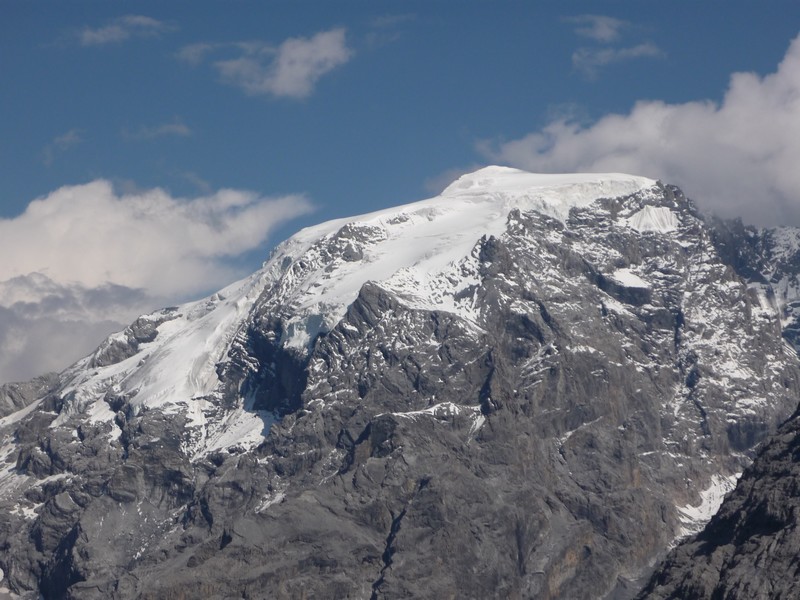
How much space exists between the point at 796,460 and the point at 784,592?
72.2 ft

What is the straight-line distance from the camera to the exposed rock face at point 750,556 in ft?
599

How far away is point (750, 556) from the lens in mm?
186625

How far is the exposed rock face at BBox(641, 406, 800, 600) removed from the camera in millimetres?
182500

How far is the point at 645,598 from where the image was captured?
633 feet

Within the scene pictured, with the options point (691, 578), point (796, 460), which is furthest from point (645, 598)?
point (796, 460)

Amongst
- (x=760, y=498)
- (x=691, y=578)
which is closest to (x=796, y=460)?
(x=760, y=498)

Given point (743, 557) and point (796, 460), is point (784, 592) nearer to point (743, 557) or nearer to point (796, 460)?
point (743, 557)

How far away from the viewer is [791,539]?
609ft

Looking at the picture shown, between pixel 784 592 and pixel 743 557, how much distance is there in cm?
764

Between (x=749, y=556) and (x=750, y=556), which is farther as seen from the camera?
(x=749, y=556)

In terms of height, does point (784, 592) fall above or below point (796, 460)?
below

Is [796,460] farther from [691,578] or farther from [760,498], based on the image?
[691,578]

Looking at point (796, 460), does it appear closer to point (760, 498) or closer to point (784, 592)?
point (760, 498)

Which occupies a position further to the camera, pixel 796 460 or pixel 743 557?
pixel 796 460
